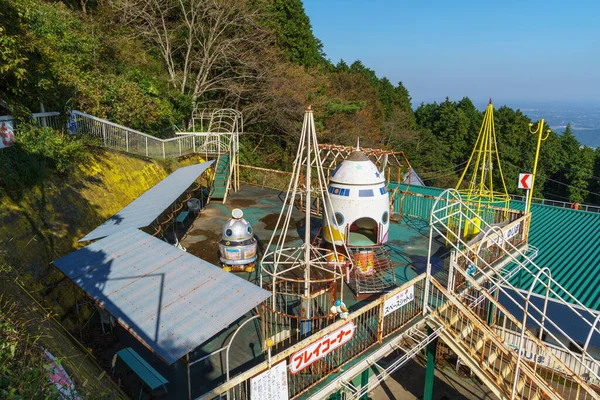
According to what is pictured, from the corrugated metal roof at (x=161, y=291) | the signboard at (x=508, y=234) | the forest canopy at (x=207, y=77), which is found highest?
the forest canopy at (x=207, y=77)

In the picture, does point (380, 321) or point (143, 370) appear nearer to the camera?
point (143, 370)

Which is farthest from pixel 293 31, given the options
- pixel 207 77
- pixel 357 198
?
pixel 357 198

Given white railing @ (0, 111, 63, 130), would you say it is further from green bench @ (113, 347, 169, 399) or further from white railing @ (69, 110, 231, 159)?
green bench @ (113, 347, 169, 399)

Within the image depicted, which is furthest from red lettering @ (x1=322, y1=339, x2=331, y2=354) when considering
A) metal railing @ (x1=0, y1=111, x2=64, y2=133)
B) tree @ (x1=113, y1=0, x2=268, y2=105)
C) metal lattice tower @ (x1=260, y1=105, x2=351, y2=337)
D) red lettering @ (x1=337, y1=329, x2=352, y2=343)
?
tree @ (x1=113, y1=0, x2=268, y2=105)

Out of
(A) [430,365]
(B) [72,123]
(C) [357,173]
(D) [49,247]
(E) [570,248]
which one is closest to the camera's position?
(A) [430,365]

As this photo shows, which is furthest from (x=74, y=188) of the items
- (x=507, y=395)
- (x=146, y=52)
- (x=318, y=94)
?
(x=318, y=94)

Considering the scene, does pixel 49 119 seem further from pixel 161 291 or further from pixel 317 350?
pixel 317 350

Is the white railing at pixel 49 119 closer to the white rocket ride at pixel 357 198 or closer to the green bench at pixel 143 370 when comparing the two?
the green bench at pixel 143 370

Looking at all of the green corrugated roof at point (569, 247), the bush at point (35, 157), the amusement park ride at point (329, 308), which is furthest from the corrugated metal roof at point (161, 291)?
the green corrugated roof at point (569, 247)
